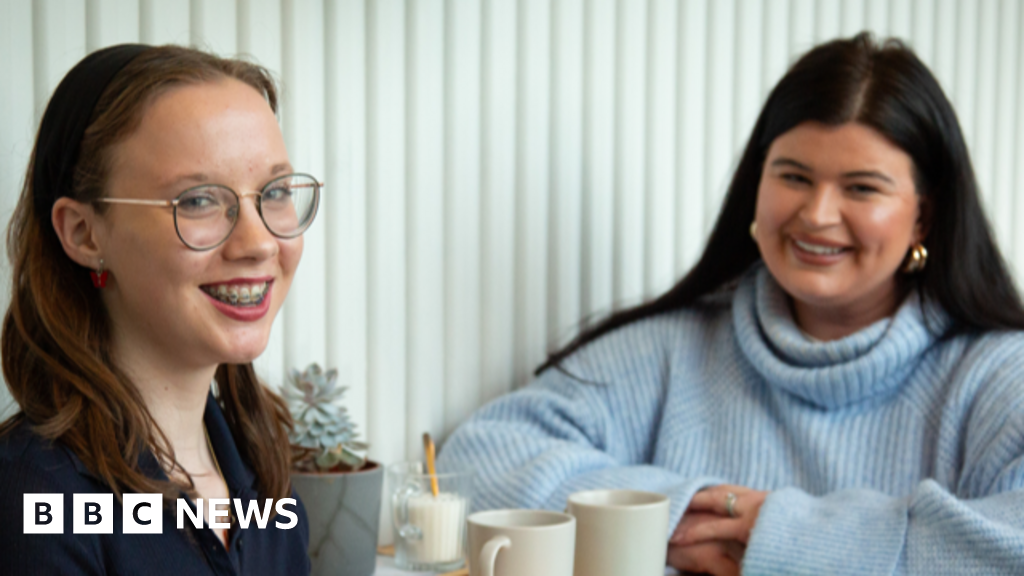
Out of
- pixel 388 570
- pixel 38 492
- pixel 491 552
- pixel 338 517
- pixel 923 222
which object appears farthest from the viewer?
pixel 923 222

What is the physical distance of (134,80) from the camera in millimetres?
828

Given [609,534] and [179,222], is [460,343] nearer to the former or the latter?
[609,534]

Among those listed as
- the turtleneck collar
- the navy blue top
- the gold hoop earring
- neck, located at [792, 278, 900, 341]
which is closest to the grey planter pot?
the navy blue top

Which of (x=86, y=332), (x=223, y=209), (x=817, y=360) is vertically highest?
(x=223, y=209)

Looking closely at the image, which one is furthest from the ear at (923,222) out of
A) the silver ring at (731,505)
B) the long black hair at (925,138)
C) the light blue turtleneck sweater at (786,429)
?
the silver ring at (731,505)

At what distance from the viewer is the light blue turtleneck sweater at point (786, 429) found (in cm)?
116

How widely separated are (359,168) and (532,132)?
12.1 inches

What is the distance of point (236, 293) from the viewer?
2.77 ft

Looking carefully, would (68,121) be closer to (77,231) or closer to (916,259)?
(77,231)

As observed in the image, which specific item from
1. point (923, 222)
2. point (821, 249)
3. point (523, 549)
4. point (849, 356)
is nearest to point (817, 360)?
point (849, 356)

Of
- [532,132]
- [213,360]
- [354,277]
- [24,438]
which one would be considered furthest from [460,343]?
[24,438]

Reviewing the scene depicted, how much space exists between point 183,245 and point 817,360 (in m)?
0.91

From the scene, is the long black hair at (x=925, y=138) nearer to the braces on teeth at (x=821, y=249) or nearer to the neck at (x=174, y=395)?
the braces on teeth at (x=821, y=249)

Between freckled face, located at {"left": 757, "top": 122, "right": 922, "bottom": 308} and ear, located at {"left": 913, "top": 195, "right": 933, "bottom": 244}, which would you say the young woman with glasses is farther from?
ear, located at {"left": 913, "top": 195, "right": 933, "bottom": 244}
